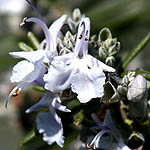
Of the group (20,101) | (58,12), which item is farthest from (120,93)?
(58,12)

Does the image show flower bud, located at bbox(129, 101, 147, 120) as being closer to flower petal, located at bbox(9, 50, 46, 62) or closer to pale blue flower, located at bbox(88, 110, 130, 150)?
pale blue flower, located at bbox(88, 110, 130, 150)

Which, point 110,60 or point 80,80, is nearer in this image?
point 80,80

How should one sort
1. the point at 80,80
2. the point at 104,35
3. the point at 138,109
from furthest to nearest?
1. the point at 104,35
2. the point at 138,109
3. the point at 80,80

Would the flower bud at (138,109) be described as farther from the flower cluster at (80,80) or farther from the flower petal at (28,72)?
the flower petal at (28,72)

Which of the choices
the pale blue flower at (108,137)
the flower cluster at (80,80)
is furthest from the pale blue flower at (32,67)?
the pale blue flower at (108,137)

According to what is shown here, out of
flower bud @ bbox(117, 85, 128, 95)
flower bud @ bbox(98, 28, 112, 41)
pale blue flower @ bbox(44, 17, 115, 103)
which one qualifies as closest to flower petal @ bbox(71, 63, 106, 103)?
pale blue flower @ bbox(44, 17, 115, 103)

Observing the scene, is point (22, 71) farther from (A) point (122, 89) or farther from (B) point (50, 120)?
(A) point (122, 89)

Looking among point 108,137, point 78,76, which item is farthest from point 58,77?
point 108,137
